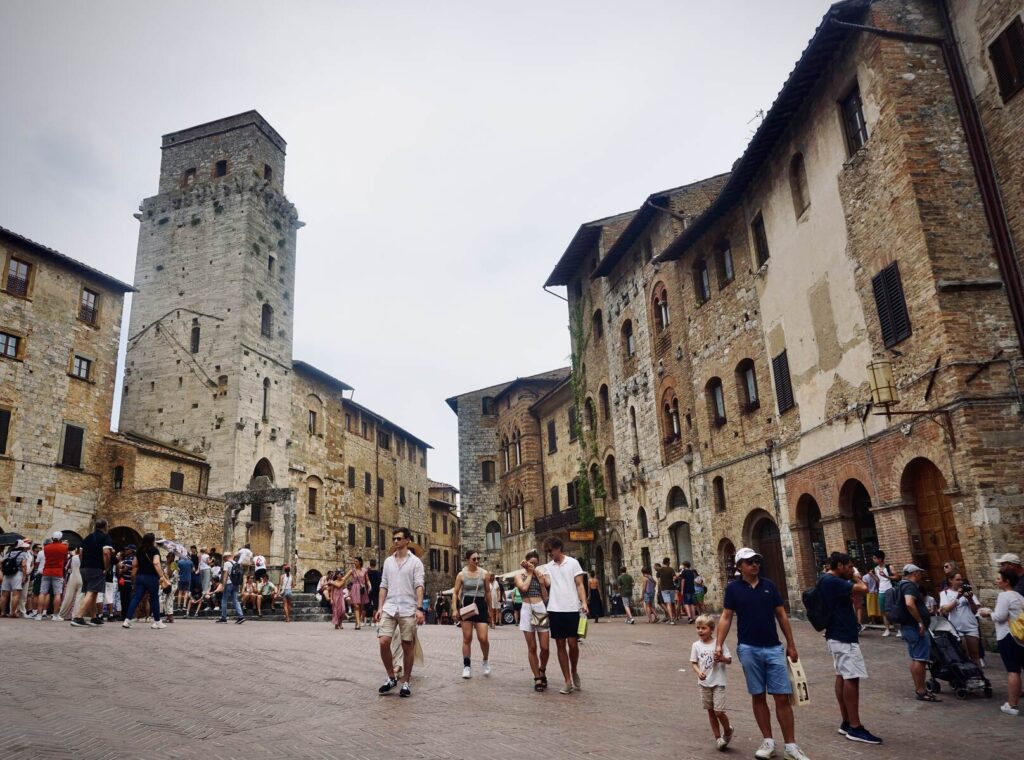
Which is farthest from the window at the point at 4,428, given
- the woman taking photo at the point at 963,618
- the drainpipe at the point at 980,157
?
the woman taking photo at the point at 963,618

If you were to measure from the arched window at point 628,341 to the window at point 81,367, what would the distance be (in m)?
20.3

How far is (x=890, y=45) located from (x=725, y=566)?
44.0 feet

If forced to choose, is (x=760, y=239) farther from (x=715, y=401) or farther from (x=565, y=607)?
(x=565, y=607)

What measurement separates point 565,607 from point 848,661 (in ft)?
9.89

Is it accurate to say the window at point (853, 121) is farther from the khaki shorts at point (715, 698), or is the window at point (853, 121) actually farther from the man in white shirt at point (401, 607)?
the khaki shorts at point (715, 698)

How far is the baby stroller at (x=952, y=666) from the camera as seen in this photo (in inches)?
329

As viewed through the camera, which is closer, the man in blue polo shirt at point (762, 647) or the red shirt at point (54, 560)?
the man in blue polo shirt at point (762, 647)

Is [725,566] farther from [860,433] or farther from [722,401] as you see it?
[860,433]

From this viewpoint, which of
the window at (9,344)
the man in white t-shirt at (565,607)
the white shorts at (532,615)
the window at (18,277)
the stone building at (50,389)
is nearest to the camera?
the man in white t-shirt at (565,607)

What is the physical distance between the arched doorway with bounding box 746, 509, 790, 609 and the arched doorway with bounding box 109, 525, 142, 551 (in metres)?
21.5

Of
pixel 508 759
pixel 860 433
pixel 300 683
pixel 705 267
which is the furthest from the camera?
pixel 705 267

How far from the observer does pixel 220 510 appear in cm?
3083

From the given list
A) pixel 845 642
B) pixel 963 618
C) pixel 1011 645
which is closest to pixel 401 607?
pixel 845 642

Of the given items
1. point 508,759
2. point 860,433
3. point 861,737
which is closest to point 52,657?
point 508,759
